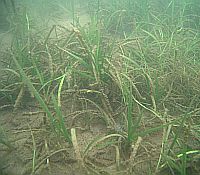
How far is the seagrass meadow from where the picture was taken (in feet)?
5.75

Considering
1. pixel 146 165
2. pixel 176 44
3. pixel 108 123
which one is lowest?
pixel 146 165

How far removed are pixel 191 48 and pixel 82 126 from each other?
1691 millimetres

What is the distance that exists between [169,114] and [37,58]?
1.43m

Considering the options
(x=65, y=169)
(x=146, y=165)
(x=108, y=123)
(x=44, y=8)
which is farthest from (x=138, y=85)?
(x=44, y=8)

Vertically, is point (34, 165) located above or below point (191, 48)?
below

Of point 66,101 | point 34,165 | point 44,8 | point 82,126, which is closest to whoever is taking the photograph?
point 34,165

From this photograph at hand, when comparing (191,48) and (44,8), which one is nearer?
(191,48)

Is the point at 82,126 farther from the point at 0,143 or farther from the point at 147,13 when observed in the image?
the point at 147,13

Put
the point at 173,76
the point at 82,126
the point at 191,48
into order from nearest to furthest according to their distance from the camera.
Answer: the point at 82,126
the point at 173,76
the point at 191,48

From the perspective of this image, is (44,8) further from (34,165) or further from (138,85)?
(34,165)

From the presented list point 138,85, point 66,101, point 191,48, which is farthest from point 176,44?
point 66,101

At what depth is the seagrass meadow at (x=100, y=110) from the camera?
1.75 metres

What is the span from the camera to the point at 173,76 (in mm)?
2637

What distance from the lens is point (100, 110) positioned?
2.14m
